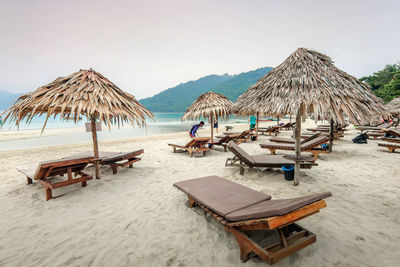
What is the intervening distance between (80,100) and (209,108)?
5.02 m

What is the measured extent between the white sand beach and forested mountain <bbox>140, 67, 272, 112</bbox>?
117201 millimetres

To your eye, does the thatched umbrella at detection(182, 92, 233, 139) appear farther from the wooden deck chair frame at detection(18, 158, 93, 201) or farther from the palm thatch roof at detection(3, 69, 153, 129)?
the wooden deck chair frame at detection(18, 158, 93, 201)

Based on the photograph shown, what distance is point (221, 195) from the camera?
Result: 9.25 ft

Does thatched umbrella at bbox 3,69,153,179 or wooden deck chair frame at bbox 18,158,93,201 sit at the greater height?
thatched umbrella at bbox 3,69,153,179

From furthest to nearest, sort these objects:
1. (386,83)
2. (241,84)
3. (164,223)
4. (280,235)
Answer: (241,84)
(386,83)
(164,223)
(280,235)

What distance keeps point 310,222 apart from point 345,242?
18.4 inches

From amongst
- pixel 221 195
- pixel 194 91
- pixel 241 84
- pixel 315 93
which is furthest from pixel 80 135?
pixel 194 91


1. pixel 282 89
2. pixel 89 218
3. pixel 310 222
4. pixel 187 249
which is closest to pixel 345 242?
pixel 310 222

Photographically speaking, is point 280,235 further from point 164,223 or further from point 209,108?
point 209,108

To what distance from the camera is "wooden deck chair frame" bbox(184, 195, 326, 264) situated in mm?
1599

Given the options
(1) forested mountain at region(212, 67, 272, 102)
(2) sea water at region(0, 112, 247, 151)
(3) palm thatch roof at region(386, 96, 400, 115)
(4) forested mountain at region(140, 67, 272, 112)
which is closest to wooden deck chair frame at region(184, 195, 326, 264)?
(2) sea water at region(0, 112, 247, 151)

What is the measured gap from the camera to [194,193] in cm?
294

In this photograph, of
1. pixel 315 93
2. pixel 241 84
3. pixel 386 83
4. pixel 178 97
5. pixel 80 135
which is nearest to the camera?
pixel 315 93

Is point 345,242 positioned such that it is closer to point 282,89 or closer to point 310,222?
point 310,222
